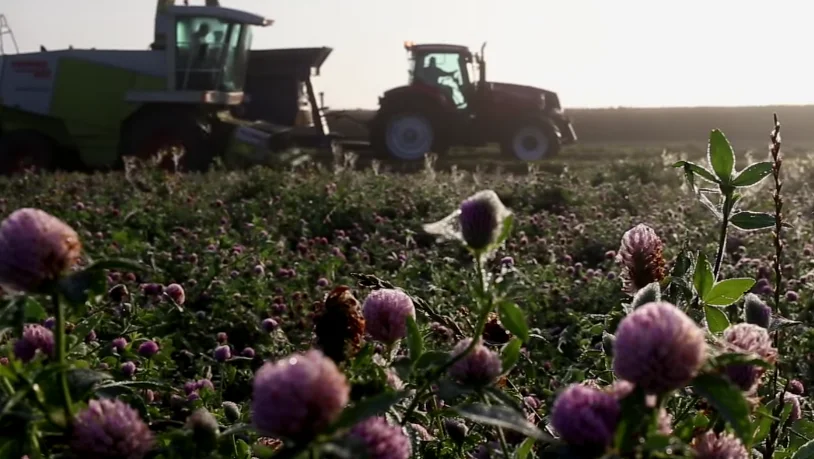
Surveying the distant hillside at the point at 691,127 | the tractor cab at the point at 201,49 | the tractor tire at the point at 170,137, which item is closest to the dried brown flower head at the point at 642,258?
the tractor tire at the point at 170,137

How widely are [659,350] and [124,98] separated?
13525mm

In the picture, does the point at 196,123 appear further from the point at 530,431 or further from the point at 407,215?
the point at 530,431

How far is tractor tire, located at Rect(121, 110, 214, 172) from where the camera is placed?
499 inches

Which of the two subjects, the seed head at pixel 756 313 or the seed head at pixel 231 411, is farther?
the seed head at pixel 231 411

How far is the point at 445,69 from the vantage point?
1560cm

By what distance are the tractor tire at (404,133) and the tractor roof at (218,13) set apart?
244cm

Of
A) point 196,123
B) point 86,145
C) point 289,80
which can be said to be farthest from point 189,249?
point 289,80

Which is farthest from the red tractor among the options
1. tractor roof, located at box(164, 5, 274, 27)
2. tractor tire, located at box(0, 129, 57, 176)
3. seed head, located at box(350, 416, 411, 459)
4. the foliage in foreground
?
seed head, located at box(350, 416, 411, 459)

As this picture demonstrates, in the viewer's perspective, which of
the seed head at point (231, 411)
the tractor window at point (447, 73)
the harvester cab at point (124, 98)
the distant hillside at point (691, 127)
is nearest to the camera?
the seed head at point (231, 411)

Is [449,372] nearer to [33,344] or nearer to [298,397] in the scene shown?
[298,397]

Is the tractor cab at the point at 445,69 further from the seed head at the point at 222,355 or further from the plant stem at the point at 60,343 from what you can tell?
the plant stem at the point at 60,343

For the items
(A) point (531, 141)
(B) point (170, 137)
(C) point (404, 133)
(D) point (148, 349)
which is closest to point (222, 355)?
(D) point (148, 349)

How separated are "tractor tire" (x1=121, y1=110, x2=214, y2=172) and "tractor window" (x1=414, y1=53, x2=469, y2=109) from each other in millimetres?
3944

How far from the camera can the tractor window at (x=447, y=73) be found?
15461 mm
